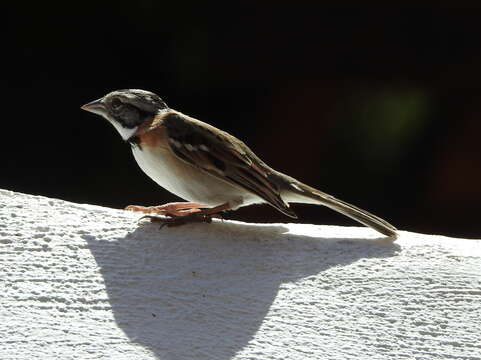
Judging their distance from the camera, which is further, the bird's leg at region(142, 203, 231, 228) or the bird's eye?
the bird's eye

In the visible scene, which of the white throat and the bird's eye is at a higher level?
the bird's eye

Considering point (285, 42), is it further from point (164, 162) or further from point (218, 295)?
point (218, 295)

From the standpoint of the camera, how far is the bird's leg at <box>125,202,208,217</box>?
3.42 meters

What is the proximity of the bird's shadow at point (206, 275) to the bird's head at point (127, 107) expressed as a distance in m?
0.61

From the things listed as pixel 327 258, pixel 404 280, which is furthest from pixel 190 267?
pixel 404 280

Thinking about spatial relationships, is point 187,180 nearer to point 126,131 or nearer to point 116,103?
point 126,131

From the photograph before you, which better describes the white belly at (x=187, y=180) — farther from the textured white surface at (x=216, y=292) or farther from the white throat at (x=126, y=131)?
the textured white surface at (x=216, y=292)

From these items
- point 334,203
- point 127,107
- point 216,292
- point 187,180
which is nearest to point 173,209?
point 187,180

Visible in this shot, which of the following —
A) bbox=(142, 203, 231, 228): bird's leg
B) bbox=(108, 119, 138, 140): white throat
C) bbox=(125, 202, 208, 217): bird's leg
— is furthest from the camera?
bbox=(108, 119, 138, 140): white throat

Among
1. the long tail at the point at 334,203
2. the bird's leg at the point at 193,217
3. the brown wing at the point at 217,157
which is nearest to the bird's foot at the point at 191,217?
the bird's leg at the point at 193,217

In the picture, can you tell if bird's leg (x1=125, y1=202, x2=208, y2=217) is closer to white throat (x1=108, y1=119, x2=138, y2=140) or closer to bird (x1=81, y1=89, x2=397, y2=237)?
bird (x1=81, y1=89, x2=397, y2=237)

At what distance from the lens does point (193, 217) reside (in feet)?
10.9

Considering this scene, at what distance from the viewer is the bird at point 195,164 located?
3.46 m

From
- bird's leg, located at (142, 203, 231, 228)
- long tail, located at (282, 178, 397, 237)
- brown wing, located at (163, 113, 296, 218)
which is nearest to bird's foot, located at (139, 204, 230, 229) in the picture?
bird's leg, located at (142, 203, 231, 228)
